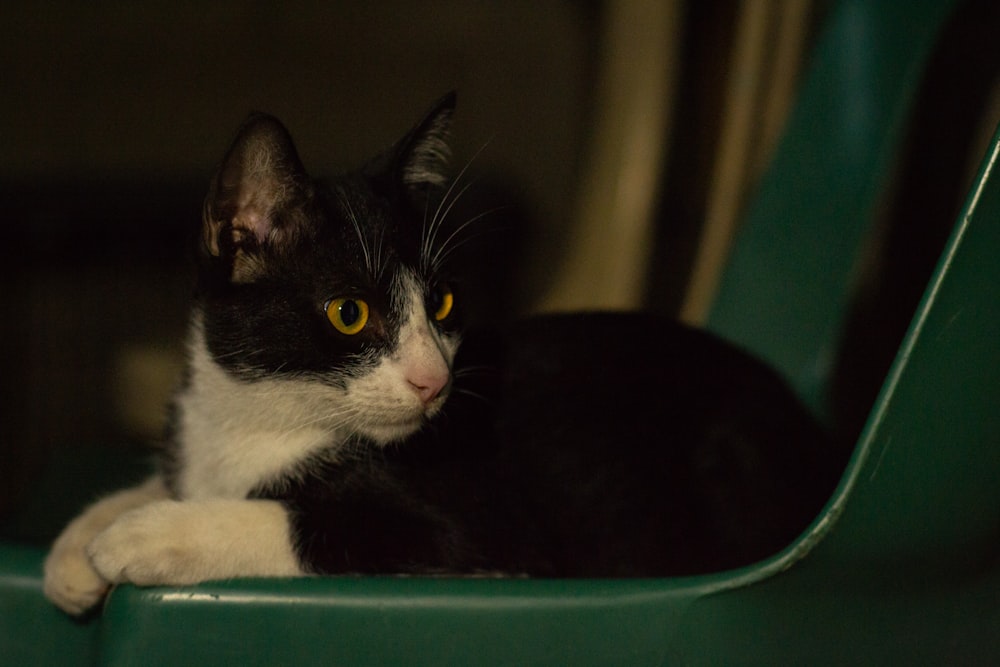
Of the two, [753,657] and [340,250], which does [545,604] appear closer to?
[753,657]

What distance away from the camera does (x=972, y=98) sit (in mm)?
1374

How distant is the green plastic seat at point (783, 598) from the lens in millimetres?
672

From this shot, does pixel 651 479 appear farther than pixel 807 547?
Yes

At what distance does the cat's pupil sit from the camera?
2.70ft

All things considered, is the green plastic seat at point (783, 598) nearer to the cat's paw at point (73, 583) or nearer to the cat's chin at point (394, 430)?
the cat's paw at point (73, 583)

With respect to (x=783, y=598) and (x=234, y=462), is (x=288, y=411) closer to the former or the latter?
(x=234, y=462)

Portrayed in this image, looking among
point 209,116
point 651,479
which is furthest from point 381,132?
point 651,479

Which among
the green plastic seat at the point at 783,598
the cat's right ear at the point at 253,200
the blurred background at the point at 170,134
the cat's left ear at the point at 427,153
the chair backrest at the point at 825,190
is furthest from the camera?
the blurred background at the point at 170,134

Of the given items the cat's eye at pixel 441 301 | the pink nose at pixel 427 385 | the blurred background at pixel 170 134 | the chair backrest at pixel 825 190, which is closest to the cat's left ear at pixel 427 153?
the cat's eye at pixel 441 301

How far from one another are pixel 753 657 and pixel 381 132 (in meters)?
1.82

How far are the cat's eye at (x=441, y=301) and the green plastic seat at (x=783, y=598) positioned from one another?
28 cm

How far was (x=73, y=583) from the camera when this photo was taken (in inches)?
30.2

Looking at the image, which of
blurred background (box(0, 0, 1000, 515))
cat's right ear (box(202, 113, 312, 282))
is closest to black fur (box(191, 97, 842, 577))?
cat's right ear (box(202, 113, 312, 282))

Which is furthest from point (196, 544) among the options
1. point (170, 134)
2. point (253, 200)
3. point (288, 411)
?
point (170, 134)
